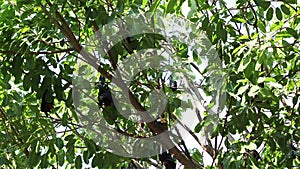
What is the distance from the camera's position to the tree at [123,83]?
177 cm

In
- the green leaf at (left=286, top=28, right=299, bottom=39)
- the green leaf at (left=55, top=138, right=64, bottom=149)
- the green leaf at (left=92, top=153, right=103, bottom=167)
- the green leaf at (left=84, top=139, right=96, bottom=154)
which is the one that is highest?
the green leaf at (left=286, top=28, right=299, bottom=39)

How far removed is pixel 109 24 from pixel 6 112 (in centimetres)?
76

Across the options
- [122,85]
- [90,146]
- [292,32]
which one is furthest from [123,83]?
[292,32]

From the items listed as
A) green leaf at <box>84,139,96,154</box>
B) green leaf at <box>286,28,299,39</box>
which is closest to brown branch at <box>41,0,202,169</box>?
green leaf at <box>84,139,96,154</box>

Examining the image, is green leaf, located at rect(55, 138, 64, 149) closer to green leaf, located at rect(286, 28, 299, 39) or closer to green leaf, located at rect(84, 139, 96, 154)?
green leaf, located at rect(84, 139, 96, 154)

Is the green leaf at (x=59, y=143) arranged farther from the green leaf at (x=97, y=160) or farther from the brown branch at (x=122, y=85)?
the brown branch at (x=122, y=85)

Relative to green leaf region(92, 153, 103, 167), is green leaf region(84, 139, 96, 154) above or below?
above

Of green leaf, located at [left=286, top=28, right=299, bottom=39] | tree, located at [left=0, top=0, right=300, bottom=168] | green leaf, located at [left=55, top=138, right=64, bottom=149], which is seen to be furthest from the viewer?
green leaf, located at [left=55, top=138, right=64, bottom=149]

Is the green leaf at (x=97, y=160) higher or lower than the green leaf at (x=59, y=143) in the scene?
lower

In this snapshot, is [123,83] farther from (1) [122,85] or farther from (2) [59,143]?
(2) [59,143]

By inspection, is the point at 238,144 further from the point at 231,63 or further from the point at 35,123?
the point at 35,123

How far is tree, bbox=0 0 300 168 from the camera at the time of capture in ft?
5.81

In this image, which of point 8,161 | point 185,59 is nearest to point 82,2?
point 185,59

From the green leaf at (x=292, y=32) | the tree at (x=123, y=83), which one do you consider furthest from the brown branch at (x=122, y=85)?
the green leaf at (x=292, y=32)
